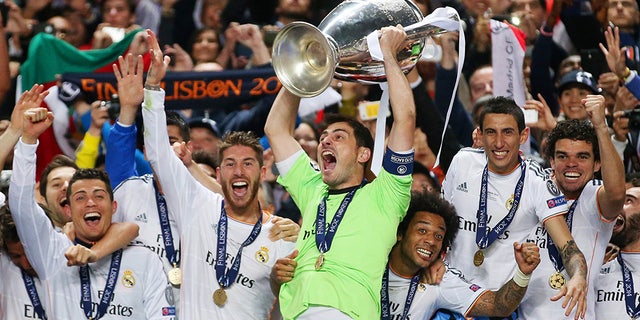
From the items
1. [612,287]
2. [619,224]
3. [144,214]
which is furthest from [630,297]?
[144,214]

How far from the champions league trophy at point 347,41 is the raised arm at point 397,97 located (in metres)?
0.11

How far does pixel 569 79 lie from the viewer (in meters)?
10.8

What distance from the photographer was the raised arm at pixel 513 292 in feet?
26.1

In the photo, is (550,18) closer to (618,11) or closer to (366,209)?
(618,11)

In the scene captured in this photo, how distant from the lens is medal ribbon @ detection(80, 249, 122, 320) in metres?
8.41

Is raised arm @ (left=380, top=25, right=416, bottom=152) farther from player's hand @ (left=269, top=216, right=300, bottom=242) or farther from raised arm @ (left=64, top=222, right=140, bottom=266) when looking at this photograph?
raised arm @ (left=64, top=222, right=140, bottom=266)

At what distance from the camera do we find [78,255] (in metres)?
8.09

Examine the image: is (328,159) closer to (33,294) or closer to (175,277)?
(175,277)

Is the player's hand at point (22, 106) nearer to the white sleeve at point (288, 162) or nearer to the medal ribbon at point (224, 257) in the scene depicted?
the medal ribbon at point (224, 257)

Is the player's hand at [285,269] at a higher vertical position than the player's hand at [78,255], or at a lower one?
lower

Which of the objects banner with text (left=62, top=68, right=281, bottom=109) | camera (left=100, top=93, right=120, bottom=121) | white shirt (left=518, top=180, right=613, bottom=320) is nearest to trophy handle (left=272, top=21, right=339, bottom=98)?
white shirt (left=518, top=180, right=613, bottom=320)

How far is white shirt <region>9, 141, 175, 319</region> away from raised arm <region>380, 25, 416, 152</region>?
197cm

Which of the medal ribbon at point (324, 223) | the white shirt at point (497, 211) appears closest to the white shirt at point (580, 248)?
the white shirt at point (497, 211)

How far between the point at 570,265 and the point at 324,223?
5.31 ft
